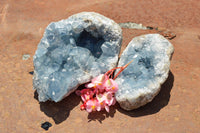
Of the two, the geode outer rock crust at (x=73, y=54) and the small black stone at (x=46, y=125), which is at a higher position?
the geode outer rock crust at (x=73, y=54)

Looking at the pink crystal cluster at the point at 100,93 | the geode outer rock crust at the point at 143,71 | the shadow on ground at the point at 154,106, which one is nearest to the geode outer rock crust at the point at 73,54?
the pink crystal cluster at the point at 100,93

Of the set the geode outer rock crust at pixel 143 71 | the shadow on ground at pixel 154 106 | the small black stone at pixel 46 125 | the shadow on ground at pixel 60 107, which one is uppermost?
the geode outer rock crust at pixel 143 71

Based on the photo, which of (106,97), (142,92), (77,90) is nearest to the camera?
(142,92)

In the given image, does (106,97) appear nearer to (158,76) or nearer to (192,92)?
(158,76)

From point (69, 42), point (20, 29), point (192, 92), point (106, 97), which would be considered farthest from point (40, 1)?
point (192, 92)

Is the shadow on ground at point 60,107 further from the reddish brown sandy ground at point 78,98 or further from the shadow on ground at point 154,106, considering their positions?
the shadow on ground at point 154,106

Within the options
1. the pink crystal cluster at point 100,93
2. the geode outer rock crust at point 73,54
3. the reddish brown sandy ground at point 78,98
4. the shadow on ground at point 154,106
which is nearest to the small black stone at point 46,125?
the reddish brown sandy ground at point 78,98

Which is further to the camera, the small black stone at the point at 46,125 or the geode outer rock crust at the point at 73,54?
the geode outer rock crust at the point at 73,54

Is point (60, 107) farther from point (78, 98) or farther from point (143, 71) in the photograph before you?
point (143, 71)
